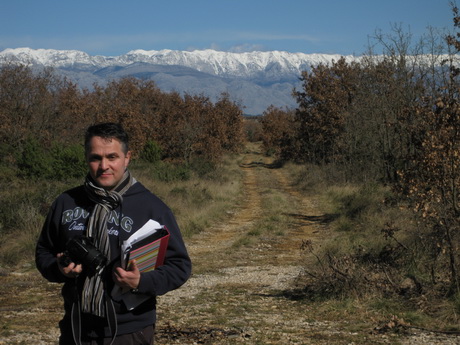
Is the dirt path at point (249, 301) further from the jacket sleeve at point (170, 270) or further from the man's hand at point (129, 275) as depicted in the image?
the man's hand at point (129, 275)

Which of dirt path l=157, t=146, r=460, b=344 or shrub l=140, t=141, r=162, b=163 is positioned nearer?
dirt path l=157, t=146, r=460, b=344

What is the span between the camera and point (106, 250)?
2.85 metres

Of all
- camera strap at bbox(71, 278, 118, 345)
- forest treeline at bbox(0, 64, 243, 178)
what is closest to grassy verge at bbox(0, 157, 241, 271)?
forest treeline at bbox(0, 64, 243, 178)

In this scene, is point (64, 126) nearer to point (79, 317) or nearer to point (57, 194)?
point (57, 194)

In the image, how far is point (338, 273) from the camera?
8.02m

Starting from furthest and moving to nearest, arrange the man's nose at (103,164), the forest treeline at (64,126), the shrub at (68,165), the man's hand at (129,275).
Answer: the forest treeline at (64,126) < the shrub at (68,165) < the man's nose at (103,164) < the man's hand at (129,275)

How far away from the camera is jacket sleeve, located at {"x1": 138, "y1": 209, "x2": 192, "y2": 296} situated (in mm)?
2799

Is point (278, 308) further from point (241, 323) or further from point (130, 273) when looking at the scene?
point (130, 273)

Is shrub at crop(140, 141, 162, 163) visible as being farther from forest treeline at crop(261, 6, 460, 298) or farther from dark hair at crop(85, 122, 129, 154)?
dark hair at crop(85, 122, 129, 154)

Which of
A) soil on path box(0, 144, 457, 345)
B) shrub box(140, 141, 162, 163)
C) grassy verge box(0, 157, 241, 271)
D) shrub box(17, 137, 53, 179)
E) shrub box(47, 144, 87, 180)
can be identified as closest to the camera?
soil on path box(0, 144, 457, 345)

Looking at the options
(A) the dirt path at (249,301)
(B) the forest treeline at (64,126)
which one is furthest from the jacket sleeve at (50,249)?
(B) the forest treeline at (64,126)

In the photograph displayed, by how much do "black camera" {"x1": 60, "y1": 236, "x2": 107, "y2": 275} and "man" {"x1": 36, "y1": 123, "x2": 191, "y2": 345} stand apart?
1 centimetres

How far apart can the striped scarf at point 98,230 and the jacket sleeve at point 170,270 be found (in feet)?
0.71

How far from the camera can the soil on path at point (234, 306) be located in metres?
6.19
